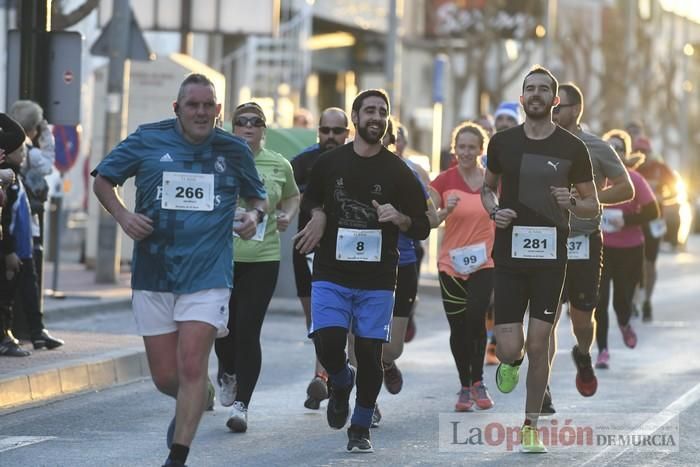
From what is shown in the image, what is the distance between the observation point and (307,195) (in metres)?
10.1

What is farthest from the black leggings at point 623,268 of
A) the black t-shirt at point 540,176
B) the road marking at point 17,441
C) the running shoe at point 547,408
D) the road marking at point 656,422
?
the road marking at point 17,441

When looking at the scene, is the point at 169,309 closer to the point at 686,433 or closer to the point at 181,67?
the point at 686,433

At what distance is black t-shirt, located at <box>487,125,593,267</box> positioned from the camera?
400 inches

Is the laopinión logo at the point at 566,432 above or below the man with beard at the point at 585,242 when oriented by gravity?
below

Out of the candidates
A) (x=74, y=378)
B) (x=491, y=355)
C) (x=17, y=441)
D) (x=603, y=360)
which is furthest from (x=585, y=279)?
(x=17, y=441)

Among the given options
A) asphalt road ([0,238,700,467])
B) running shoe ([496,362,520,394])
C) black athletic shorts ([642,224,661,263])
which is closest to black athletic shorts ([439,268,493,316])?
asphalt road ([0,238,700,467])

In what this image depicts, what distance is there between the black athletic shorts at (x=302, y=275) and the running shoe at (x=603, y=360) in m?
3.65

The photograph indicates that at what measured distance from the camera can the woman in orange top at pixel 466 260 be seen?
40.1 feet

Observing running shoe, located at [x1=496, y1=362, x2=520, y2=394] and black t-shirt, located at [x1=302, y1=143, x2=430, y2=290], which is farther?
running shoe, located at [x1=496, y1=362, x2=520, y2=394]

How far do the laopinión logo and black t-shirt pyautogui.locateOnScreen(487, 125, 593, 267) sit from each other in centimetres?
101

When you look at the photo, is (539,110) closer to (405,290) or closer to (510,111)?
(405,290)

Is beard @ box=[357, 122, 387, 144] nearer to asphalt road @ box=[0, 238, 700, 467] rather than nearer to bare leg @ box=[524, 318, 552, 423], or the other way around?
bare leg @ box=[524, 318, 552, 423]

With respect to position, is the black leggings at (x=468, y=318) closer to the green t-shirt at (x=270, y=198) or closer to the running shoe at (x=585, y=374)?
the running shoe at (x=585, y=374)

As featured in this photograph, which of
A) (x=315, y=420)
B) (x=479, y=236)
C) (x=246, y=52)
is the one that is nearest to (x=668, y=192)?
(x=479, y=236)
